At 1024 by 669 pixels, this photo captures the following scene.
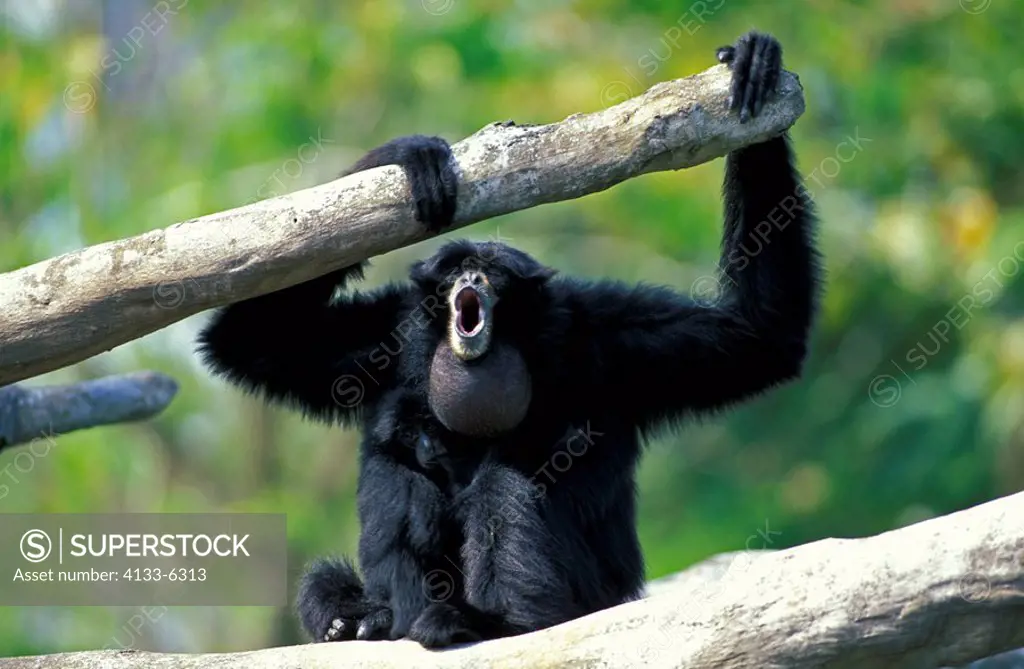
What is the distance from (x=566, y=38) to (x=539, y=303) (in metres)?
11.1

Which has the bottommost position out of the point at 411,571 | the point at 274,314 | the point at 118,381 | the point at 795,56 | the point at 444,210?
the point at 411,571

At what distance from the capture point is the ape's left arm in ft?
22.6

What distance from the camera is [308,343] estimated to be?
23.3ft

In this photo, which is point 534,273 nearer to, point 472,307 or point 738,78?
point 472,307

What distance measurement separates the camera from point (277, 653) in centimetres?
566

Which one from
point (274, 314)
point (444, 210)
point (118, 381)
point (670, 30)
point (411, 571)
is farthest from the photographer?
→ point (670, 30)

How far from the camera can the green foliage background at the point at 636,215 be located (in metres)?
15.5

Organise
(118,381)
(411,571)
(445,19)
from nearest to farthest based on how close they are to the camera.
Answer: (411,571) < (118,381) < (445,19)

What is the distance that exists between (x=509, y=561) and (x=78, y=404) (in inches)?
143

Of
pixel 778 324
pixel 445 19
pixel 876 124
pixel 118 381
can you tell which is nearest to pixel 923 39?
pixel 876 124

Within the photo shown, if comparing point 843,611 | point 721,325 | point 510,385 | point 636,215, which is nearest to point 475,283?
point 510,385

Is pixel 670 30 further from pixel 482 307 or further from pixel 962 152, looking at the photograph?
pixel 482 307

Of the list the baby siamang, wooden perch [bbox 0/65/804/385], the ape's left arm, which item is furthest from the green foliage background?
wooden perch [bbox 0/65/804/385]

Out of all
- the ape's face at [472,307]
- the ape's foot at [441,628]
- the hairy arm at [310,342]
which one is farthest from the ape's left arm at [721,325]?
the ape's foot at [441,628]
